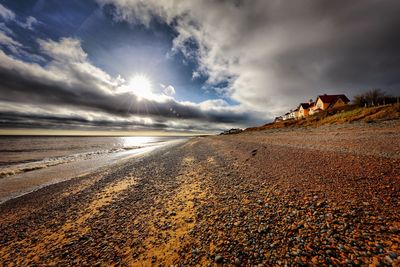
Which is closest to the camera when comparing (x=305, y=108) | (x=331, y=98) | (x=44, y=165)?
(x=44, y=165)

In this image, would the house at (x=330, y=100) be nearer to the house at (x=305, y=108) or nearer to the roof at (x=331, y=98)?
the roof at (x=331, y=98)

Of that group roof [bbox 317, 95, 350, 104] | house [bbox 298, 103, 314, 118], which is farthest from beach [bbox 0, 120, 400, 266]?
house [bbox 298, 103, 314, 118]

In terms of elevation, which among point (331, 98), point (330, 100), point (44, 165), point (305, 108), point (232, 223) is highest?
point (331, 98)

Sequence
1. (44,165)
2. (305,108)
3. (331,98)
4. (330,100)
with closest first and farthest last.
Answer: (44,165), (330,100), (331,98), (305,108)

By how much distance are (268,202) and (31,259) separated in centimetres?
745

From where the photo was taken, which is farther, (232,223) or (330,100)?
(330,100)

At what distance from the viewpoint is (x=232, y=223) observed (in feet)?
15.1

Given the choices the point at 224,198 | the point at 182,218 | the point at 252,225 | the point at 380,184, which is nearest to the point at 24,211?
the point at 182,218

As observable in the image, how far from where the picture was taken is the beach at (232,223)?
10.9 ft

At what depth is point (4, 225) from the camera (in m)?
6.38

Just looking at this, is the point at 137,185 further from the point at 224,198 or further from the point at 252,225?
the point at 252,225

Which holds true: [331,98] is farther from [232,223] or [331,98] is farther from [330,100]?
[232,223]

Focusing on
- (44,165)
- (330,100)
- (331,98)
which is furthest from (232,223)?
(331,98)

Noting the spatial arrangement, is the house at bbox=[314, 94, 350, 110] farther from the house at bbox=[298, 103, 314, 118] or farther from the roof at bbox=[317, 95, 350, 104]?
the house at bbox=[298, 103, 314, 118]
